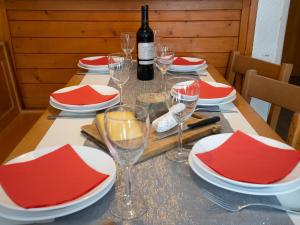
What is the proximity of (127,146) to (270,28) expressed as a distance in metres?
1.54

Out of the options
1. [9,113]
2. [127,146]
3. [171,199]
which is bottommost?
[9,113]

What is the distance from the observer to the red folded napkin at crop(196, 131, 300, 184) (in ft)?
2.03

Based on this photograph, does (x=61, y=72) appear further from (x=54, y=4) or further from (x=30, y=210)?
(x=30, y=210)

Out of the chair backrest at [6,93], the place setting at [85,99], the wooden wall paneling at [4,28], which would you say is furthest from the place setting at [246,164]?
the wooden wall paneling at [4,28]

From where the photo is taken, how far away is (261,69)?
1.46 metres

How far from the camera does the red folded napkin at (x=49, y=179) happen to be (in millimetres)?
544

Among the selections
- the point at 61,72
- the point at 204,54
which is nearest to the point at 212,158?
the point at 204,54

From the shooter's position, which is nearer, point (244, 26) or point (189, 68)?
point (189, 68)

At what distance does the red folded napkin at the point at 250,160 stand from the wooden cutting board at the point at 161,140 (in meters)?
0.08

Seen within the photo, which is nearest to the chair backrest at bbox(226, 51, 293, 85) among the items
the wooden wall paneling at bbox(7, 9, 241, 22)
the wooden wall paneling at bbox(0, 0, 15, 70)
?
the wooden wall paneling at bbox(7, 9, 241, 22)

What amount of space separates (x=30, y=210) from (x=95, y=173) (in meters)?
0.15

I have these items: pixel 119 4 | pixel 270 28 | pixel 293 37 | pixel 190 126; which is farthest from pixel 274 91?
pixel 293 37

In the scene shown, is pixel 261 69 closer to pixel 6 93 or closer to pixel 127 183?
pixel 127 183

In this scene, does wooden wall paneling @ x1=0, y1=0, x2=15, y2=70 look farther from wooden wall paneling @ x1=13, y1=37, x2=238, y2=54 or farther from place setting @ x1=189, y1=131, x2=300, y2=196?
place setting @ x1=189, y1=131, x2=300, y2=196
